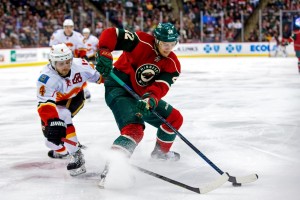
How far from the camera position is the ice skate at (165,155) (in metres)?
4.20

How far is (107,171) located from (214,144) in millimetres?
1571

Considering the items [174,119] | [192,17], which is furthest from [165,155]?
[192,17]

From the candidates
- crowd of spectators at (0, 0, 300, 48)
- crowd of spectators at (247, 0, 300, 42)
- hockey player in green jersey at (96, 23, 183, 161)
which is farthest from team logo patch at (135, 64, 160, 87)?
crowd of spectators at (247, 0, 300, 42)

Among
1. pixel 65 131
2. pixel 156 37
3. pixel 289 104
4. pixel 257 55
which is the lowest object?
pixel 257 55

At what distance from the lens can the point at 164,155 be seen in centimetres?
423

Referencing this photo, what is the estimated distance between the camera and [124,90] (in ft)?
12.9

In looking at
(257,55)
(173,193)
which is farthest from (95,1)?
(173,193)

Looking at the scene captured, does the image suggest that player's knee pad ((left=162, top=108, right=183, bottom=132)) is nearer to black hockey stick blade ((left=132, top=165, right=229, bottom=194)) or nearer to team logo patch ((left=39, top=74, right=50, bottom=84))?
black hockey stick blade ((left=132, top=165, right=229, bottom=194))

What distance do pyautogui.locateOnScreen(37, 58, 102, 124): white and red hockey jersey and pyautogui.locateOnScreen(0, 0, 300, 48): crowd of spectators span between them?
532 inches

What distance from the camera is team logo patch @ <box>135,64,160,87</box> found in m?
3.88

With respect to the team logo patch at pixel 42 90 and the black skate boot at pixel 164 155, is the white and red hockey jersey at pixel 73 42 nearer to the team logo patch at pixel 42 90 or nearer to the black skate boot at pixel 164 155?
the black skate boot at pixel 164 155

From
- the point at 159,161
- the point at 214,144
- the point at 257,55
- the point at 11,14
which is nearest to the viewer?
the point at 159,161

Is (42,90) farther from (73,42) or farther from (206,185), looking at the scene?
(73,42)

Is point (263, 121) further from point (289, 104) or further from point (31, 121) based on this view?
point (31, 121)
